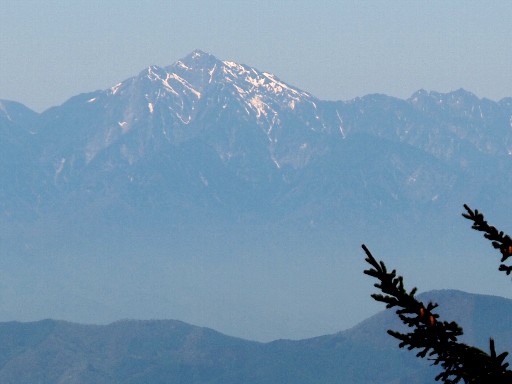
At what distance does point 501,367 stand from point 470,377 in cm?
34

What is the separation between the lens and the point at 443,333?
1149 cm

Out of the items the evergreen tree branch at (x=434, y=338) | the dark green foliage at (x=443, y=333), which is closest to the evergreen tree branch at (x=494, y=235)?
the dark green foliage at (x=443, y=333)

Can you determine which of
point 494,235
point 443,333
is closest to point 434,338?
point 443,333

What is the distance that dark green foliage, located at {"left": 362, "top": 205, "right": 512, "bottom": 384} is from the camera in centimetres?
1120

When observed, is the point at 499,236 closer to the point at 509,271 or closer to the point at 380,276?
the point at 509,271

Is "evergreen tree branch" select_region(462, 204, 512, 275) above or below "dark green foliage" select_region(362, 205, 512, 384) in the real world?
above

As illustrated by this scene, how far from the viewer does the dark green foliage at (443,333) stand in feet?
36.8

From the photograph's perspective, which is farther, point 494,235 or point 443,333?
point 443,333

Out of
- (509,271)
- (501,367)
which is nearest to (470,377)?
(501,367)

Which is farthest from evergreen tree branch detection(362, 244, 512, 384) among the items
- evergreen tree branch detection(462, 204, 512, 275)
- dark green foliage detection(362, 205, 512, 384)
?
evergreen tree branch detection(462, 204, 512, 275)

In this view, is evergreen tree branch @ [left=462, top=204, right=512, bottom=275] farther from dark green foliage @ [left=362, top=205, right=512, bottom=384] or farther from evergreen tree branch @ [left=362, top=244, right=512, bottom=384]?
evergreen tree branch @ [left=362, top=244, right=512, bottom=384]

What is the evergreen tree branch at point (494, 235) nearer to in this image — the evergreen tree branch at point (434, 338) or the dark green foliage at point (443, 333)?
the dark green foliage at point (443, 333)

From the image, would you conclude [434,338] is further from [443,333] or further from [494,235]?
[494,235]

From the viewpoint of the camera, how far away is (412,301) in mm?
11336
